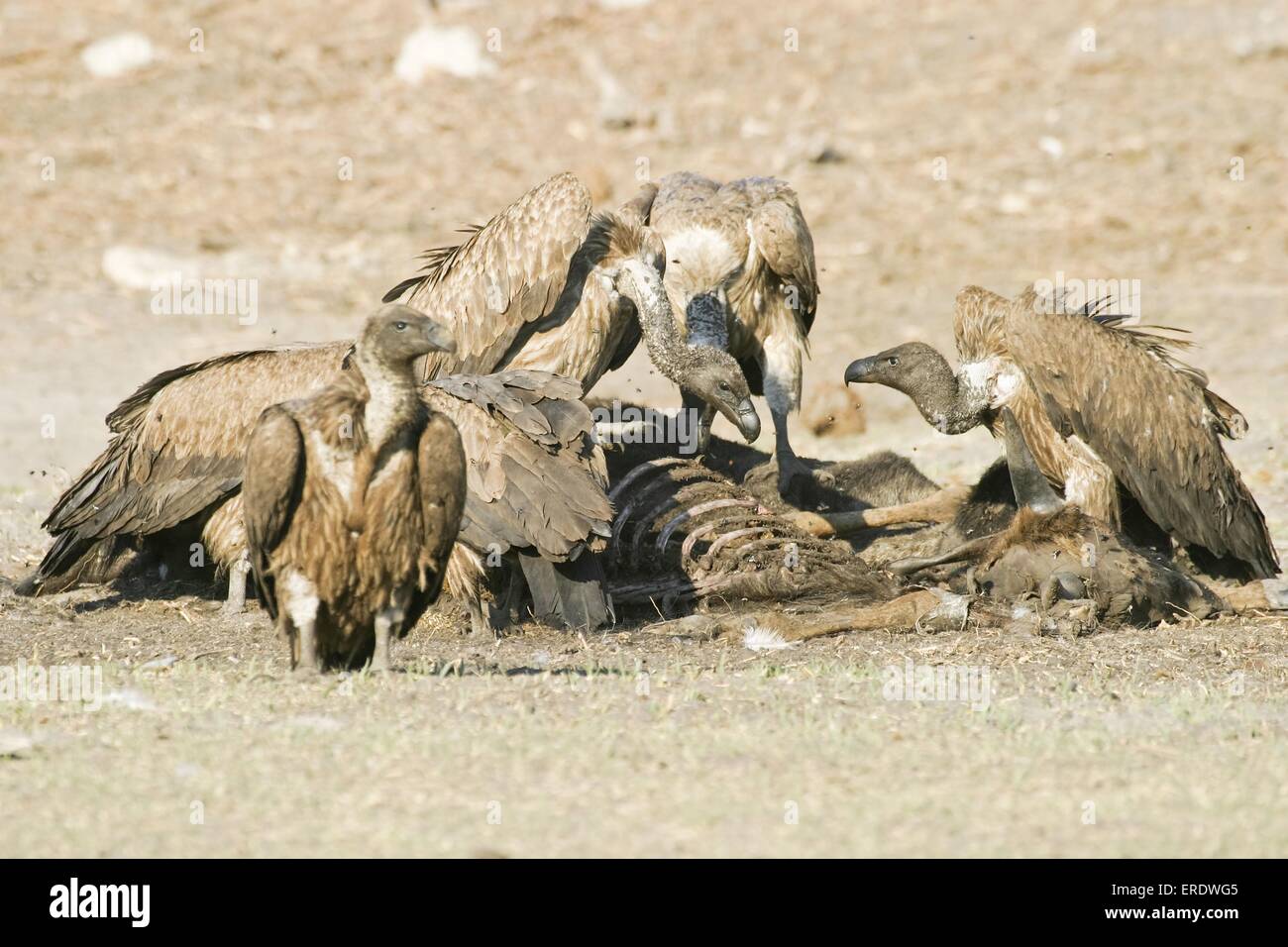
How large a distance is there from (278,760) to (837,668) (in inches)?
99.2

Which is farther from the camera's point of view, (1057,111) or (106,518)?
(1057,111)

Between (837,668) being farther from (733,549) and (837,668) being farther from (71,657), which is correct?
(71,657)

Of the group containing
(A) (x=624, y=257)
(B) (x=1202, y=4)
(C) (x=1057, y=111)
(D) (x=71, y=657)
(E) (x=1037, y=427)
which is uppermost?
(B) (x=1202, y=4)

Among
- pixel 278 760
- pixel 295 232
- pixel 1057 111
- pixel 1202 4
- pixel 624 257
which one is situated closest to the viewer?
pixel 278 760

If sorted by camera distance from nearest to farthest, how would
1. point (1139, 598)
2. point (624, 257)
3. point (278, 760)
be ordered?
point (278, 760)
point (1139, 598)
point (624, 257)

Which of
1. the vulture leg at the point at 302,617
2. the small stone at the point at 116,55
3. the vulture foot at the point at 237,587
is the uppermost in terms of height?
the small stone at the point at 116,55

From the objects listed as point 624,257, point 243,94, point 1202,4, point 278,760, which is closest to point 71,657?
point 278,760

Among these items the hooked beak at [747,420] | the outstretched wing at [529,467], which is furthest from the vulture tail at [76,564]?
the hooked beak at [747,420]

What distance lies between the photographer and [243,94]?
22703 mm

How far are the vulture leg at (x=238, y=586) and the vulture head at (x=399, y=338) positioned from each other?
2.67 metres

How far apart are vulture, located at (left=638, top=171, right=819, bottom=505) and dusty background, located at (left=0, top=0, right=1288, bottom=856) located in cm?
157

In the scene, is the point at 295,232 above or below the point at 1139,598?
above

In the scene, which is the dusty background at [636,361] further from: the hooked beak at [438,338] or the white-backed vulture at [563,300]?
the white-backed vulture at [563,300]

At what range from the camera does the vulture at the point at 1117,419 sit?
8.45 meters
